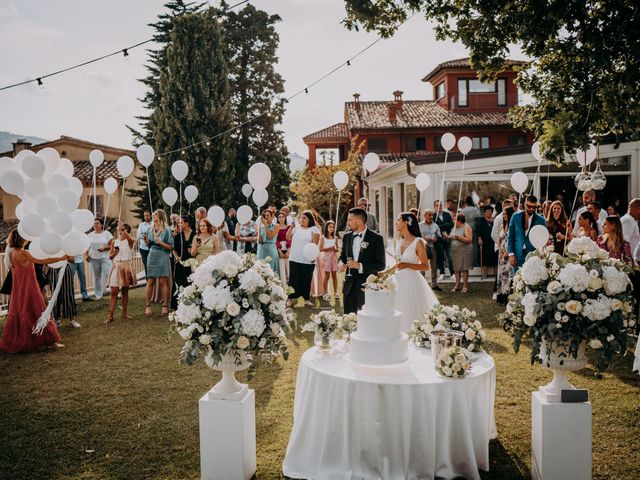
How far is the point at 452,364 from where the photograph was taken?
3557 millimetres

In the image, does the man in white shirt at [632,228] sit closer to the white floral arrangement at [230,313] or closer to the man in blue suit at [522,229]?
the man in blue suit at [522,229]

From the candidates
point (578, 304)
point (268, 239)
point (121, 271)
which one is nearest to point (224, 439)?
point (578, 304)

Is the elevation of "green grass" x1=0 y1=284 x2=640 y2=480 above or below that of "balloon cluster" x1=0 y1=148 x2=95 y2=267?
→ below

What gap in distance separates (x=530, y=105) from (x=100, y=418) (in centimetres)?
617

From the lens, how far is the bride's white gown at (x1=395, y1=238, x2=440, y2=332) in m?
6.23

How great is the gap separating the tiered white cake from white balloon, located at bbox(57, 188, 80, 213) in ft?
14.5

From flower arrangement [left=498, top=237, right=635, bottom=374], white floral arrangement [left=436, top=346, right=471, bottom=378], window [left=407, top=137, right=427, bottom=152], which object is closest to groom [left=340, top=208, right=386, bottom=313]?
white floral arrangement [left=436, top=346, right=471, bottom=378]

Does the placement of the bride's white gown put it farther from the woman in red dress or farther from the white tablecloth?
the woman in red dress

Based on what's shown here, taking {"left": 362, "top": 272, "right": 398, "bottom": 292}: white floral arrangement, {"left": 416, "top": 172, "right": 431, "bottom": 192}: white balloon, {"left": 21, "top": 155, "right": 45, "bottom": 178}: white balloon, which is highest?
{"left": 416, "top": 172, "right": 431, "bottom": 192}: white balloon

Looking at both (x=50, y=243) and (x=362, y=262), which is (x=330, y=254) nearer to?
(x=362, y=262)

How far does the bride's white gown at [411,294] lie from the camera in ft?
20.4

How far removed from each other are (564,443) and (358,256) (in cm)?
345

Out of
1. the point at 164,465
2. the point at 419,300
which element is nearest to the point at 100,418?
the point at 164,465

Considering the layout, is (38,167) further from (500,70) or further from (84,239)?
(500,70)
